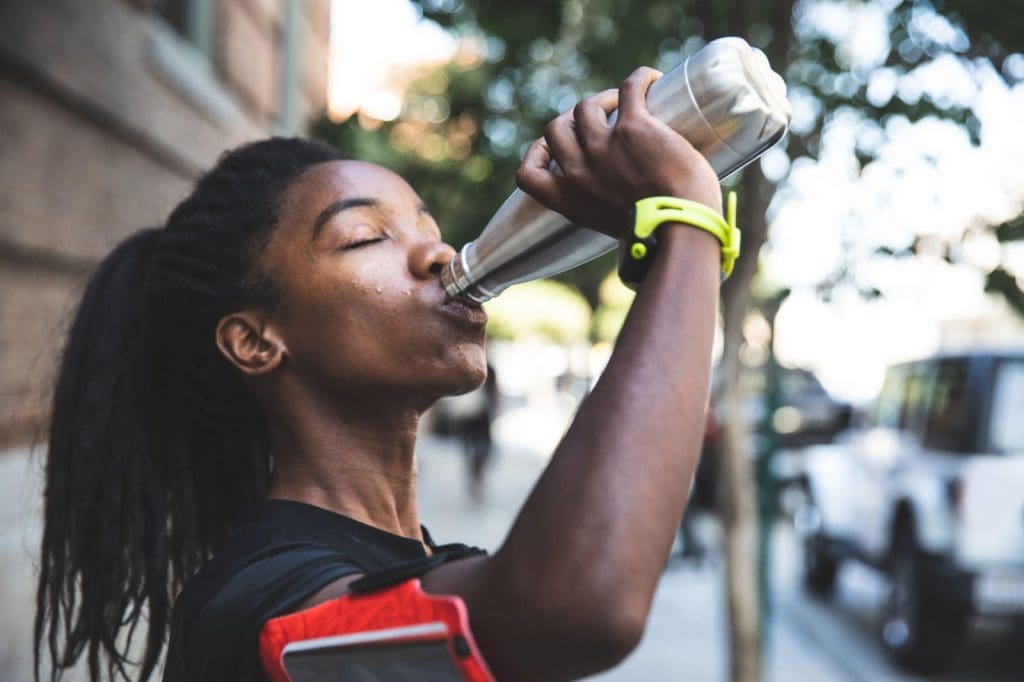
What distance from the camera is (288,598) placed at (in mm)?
1200

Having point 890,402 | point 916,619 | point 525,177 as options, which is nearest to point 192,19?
point 525,177

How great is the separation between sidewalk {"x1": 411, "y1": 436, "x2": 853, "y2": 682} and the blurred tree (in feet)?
3.22

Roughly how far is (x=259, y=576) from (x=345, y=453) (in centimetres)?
38

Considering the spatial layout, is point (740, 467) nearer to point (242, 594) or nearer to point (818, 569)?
point (242, 594)

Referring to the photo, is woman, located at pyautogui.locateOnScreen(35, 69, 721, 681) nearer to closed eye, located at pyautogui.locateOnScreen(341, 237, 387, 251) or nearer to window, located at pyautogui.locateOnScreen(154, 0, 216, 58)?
closed eye, located at pyautogui.locateOnScreen(341, 237, 387, 251)

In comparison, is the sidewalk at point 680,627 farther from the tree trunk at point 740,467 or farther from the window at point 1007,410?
Answer: the window at point 1007,410

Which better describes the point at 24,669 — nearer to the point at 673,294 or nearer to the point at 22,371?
the point at 22,371

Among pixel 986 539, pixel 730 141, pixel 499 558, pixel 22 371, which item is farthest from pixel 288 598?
pixel 986 539

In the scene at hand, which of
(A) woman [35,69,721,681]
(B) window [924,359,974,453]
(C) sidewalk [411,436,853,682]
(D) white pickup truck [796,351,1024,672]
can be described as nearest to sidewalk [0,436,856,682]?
(C) sidewalk [411,436,853,682]

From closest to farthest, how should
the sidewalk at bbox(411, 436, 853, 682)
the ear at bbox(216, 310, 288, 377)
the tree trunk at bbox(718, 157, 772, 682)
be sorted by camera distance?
the ear at bbox(216, 310, 288, 377) < the tree trunk at bbox(718, 157, 772, 682) < the sidewalk at bbox(411, 436, 853, 682)

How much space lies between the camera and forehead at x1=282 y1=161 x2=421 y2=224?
165cm

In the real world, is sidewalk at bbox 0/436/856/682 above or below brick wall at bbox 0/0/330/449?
below

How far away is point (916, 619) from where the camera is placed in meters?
6.59

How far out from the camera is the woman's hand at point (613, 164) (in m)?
1.12
